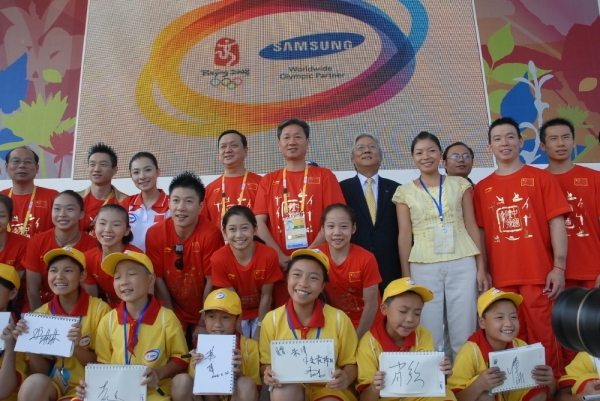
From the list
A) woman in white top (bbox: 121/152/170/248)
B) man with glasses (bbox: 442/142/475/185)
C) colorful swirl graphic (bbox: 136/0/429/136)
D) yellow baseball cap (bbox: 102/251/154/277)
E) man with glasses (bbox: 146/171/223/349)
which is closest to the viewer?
yellow baseball cap (bbox: 102/251/154/277)

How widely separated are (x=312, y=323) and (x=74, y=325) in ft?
3.88

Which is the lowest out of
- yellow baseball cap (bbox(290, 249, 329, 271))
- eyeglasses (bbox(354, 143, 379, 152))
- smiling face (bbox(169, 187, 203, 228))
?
yellow baseball cap (bbox(290, 249, 329, 271))

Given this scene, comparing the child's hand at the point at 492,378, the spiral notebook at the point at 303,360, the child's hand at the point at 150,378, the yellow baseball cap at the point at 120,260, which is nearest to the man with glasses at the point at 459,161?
the child's hand at the point at 492,378

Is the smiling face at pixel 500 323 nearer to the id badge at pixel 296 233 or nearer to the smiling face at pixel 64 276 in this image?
the id badge at pixel 296 233

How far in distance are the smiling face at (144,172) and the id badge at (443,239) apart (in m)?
1.93

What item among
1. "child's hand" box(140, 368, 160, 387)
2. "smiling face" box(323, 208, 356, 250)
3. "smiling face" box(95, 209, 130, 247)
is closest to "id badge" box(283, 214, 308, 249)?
"smiling face" box(323, 208, 356, 250)

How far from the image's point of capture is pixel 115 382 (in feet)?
7.82

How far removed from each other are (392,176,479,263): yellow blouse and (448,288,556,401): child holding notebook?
41cm

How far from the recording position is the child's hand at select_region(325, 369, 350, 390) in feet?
7.78

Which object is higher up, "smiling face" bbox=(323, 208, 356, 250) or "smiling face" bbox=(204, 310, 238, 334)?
"smiling face" bbox=(323, 208, 356, 250)

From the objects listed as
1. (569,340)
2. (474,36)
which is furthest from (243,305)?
(474,36)

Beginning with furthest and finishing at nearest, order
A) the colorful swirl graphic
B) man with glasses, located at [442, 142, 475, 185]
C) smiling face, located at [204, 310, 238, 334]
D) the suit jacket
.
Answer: the colorful swirl graphic < man with glasses, located at [442, 142, 475, 185] < the suit jacket < smiling face, located at [204, 310, 238, 334]

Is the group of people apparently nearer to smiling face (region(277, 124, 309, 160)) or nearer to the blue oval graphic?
smiling face (region(277, 124, 309, 160))

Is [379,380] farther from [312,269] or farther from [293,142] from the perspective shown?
[293,142]
